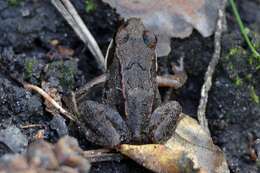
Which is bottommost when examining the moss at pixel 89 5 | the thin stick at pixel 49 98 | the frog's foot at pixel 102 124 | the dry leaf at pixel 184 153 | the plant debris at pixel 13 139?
the dry leaf at pixel 184 153

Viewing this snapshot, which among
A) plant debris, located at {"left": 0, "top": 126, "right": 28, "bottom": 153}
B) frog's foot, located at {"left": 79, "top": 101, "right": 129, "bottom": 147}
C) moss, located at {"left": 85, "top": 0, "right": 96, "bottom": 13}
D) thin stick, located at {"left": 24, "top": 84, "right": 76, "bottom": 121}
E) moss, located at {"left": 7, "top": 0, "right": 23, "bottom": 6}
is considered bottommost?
frog's foot, located at {"left": 79, "top": 101, "right": 129, "bottom": 147}

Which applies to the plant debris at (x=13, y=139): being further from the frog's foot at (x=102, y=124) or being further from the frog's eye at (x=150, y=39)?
the frog's eye at (x=150, y=39)

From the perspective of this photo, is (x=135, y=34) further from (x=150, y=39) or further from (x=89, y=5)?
(x=89, y=5)

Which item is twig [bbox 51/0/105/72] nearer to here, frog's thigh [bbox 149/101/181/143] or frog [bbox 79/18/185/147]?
frog [bbox 79/18/185/147]

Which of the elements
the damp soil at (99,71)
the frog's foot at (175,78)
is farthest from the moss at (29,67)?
the frog's foot at (175,78)

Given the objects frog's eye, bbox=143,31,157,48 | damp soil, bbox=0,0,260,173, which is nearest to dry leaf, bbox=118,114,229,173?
damp soil, bbox=0,0,260,173

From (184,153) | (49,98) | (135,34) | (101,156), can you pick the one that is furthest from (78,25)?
(184,153)
